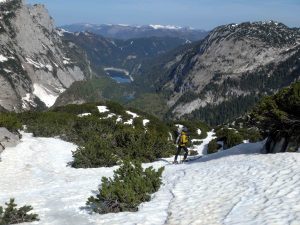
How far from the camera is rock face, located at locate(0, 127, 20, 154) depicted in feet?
107

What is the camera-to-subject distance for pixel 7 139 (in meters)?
33.2

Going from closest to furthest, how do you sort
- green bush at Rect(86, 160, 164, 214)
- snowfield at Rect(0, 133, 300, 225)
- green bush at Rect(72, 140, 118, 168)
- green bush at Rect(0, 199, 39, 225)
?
snowfield at Rect(0, 133, 300, 225)
green bush at Rect(0, 199, 39, 225)
green bush at Rect(86, 160, 164, 214)
green bush at Rect(72, 140, 118, 168)

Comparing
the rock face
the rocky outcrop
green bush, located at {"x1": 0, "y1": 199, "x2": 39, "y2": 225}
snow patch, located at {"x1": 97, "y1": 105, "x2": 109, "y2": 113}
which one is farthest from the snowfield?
snow patch, located at {"x1": 97, "y1": 105, "x2": 109, "y2": 113}

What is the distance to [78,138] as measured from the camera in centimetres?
4075

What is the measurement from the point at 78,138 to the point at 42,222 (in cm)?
2495

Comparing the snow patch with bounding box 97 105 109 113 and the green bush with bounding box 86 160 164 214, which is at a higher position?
the green bush with bounding box 86 160 164 214

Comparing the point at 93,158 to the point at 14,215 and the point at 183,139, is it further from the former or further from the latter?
the point at 14,215

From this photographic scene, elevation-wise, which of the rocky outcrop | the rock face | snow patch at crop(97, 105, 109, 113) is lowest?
snow patch at crop(97, 105, 109, 113)

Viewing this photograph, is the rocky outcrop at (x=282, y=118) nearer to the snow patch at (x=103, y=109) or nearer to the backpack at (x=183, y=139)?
the backpack at (x=183, y=139)

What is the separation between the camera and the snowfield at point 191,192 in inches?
566

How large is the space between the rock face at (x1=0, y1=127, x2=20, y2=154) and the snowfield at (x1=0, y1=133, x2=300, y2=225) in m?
4.32

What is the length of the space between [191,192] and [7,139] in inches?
767

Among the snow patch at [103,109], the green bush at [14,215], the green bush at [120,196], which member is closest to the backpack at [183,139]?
the green bush at [120,196]

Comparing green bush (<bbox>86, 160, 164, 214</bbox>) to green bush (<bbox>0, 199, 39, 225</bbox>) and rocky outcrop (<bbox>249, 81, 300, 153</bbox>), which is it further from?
rocky outcrop (<bbox>249, 81, 300, 153</bbox>)
